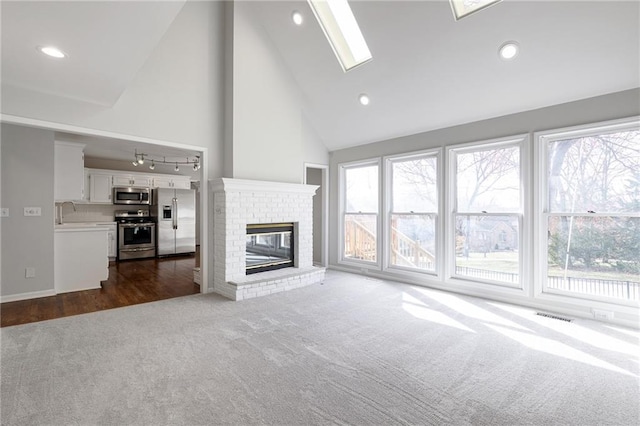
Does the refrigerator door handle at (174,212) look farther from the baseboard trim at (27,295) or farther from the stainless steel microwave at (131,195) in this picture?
the baseboard trim at (27,295)

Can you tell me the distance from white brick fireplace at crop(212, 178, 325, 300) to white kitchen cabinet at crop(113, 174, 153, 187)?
4369 millimetres

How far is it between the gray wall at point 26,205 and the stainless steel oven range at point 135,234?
10.4 ft

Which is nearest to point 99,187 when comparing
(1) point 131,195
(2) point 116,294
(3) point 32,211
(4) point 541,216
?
(1) point 131,195

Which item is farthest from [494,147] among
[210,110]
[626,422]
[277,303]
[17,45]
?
[17,45]

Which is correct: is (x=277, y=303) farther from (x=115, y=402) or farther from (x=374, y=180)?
(x=374, y=180)

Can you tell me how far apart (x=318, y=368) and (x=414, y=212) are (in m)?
3.40

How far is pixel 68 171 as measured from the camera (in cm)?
473

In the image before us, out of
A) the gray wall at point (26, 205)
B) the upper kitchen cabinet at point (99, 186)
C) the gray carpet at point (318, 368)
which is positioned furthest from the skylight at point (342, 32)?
the upper kitchen cabinet at point (99, 186)

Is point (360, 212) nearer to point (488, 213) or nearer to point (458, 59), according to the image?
point (488, 213)

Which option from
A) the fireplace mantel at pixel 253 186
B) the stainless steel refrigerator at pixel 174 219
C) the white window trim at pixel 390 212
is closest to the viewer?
the fireplace mantel at pixel 253 186

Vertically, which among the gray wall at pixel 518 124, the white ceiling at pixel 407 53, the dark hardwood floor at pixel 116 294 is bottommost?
the dark hardwood floor at pixel 116 294

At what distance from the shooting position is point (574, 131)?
3.46 m

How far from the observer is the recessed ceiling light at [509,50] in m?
3.20

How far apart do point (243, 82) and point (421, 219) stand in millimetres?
3537
